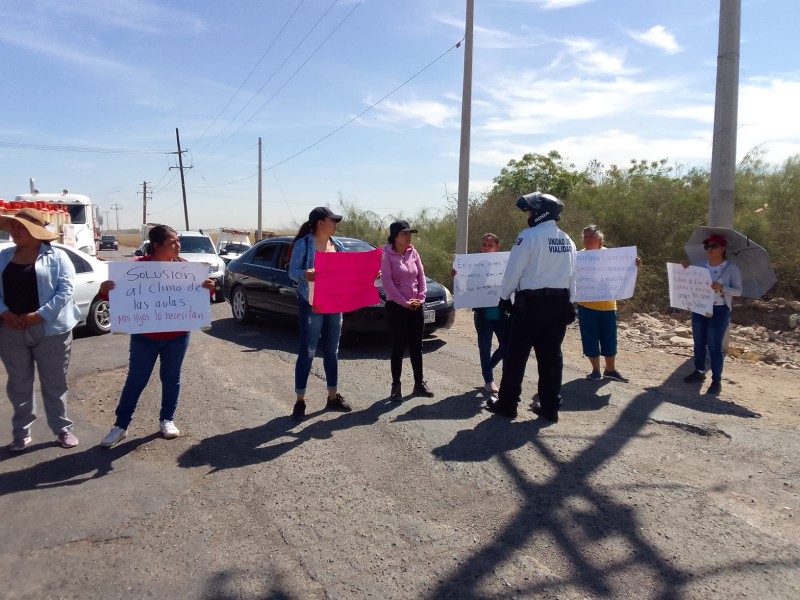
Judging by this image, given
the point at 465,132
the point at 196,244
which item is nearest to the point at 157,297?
the point at 465,132

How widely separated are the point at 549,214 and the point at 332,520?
312cm

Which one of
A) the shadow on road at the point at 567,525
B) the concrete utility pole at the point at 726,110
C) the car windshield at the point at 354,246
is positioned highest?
the concrete utility pole at the point at 726,110

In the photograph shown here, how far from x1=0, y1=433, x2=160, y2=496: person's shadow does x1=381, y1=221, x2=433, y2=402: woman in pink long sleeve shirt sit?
2434 mm

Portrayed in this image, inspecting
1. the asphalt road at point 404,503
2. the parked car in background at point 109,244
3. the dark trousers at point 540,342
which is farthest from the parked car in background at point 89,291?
the parked car in background at point 109,244

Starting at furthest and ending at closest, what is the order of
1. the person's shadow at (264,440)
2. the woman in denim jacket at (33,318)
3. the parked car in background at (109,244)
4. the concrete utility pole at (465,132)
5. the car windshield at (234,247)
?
the parked car in background at (109,244) < the car windshield at (234,247) < the concrete utility pole at (465,132) < the person's shadow at (264,440) < the woman in denim jacket at (33,318)

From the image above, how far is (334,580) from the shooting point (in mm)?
2891

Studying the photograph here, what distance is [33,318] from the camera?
13.7ft

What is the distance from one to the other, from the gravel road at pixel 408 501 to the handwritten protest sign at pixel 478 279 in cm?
104

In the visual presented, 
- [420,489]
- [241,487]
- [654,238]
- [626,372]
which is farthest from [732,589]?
[654,238]

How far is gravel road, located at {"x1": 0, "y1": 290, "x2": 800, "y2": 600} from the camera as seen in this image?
291cm

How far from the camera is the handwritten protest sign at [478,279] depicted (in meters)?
6.17

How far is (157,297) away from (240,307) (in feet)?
20.4

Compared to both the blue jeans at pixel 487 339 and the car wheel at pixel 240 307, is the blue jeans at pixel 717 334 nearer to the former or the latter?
the blue jeans at pixel 487 339

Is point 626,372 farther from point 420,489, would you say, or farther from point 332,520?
point 332,520
